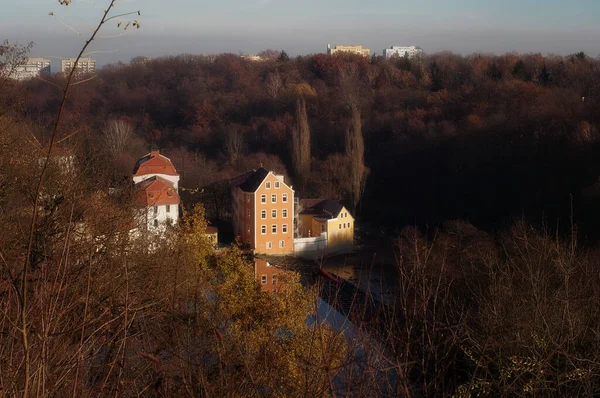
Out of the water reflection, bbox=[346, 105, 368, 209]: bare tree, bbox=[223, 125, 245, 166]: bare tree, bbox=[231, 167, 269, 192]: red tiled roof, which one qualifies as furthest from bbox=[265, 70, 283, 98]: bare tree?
the water reflection

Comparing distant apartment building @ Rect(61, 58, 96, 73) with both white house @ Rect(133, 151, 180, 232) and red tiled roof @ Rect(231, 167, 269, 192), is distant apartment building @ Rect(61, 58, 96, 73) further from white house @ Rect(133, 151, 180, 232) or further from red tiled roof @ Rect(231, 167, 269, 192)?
red tiled roof @ Rect(231, 167, 269, 192)

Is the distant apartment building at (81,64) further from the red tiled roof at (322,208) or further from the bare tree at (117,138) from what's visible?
the bare tree at (117,138)

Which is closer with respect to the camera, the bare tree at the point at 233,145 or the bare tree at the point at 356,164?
the bare tree at the point at 356,164

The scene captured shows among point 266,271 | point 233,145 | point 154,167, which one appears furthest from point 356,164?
point 266,271

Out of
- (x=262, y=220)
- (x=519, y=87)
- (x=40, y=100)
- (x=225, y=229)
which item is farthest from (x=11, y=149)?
(x=519, y=87)

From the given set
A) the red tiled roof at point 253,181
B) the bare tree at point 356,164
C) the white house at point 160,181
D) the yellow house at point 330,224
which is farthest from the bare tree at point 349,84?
the white house at point 160,181

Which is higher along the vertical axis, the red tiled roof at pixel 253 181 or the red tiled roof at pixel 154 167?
the red tiled roof at pixel 154 167
